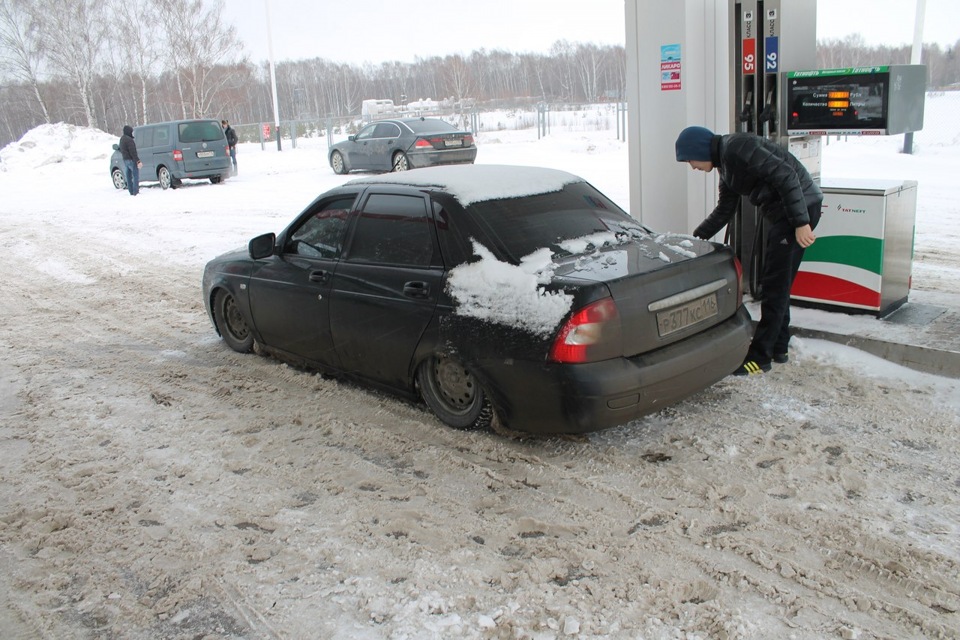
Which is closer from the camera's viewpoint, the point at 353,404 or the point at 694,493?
the point at 694,493

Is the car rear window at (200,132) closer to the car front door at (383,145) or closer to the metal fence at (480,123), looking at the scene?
the car front door at (383,145)

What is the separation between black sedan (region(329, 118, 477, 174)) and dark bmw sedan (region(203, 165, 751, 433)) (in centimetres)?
1378

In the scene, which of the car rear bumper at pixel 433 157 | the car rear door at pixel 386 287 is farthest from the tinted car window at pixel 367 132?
the car rear door at pixel 386 287

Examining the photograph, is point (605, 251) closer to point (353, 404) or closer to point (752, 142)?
point (752, 142)

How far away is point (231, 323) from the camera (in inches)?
261

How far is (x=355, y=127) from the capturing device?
40.6 m

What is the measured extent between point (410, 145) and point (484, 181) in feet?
48.3

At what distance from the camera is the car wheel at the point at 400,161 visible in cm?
1928

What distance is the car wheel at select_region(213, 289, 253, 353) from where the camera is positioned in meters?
6.52

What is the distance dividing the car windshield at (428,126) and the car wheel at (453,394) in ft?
51.0

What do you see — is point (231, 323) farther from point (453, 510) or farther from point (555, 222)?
point (453, 510)

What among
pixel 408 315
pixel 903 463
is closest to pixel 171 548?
pixel 408 315

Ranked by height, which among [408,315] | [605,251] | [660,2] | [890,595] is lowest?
[890,595]

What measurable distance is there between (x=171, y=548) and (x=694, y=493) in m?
2.46
